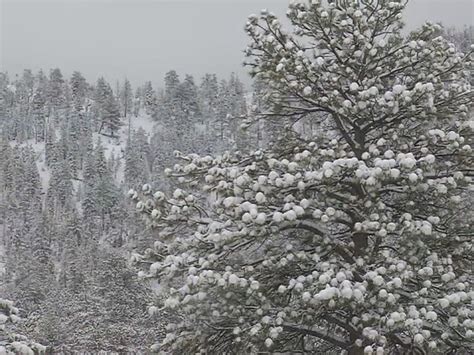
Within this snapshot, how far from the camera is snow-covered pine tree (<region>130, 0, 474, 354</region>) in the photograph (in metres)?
6.40

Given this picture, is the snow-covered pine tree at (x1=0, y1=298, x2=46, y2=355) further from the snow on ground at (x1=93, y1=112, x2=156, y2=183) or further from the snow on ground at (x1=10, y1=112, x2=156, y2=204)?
the snow on ground at (x1=93, y1=112, x2=156, y2=183)

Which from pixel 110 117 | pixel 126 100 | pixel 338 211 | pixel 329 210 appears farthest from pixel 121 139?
pixel 329 210

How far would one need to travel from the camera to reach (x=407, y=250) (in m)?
6.83

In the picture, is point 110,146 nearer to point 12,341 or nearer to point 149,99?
point 149,99

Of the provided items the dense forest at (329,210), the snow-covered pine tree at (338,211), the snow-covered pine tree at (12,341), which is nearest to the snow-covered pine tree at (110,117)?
the dense forest at (329,210)

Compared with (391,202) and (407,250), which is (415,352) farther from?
(391,202)

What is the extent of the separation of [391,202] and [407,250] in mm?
1044

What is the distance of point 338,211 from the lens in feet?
24.1

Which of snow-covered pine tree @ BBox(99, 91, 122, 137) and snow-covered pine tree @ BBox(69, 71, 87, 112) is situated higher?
snow-covered pine tree @ BBox(69, 71, 87, 112)

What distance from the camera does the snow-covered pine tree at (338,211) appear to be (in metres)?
6.40

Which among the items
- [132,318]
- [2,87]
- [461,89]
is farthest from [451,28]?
[461,89]

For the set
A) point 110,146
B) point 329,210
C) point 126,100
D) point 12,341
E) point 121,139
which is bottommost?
point 12,341

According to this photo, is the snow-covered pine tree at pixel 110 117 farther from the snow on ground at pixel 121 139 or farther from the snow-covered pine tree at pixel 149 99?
the snow-covered pine tree at pixel 149 99

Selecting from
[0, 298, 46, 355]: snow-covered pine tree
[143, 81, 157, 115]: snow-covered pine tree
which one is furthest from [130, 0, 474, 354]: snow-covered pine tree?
[143, 81, 157, 115]: snow-covered pine tree
